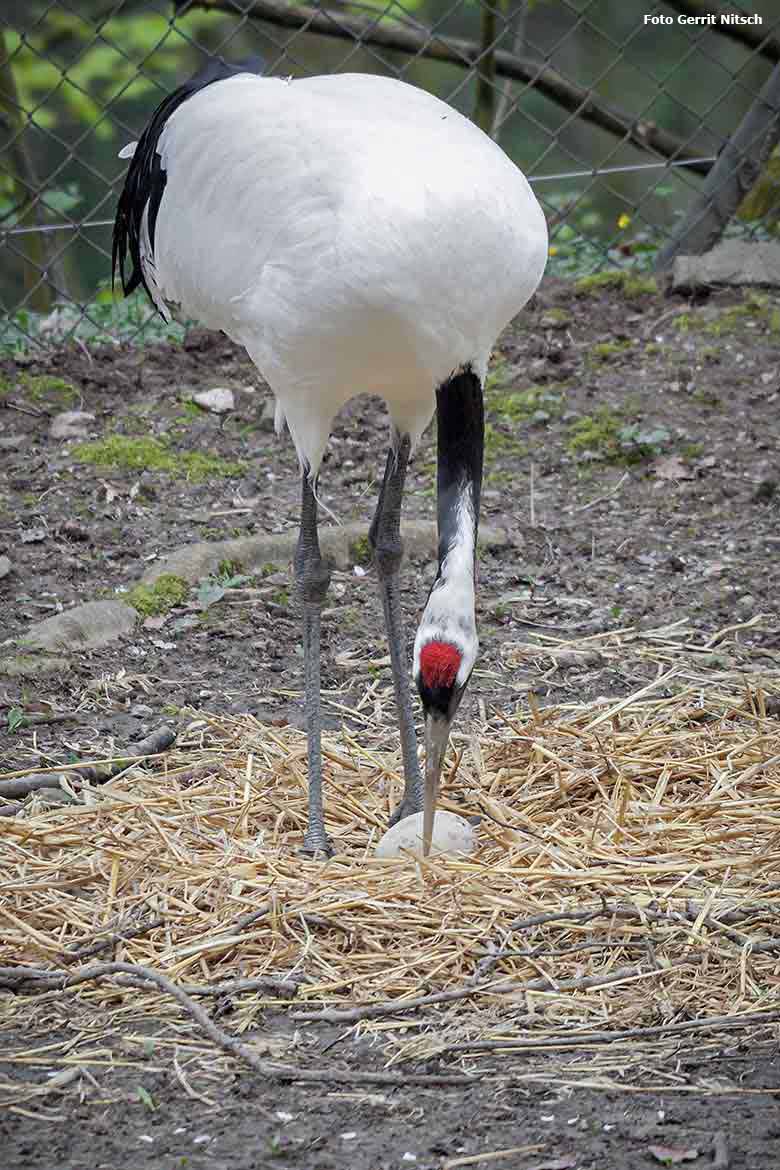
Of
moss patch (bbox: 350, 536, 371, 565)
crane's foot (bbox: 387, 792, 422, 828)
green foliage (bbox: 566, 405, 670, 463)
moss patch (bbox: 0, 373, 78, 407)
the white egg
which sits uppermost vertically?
green foliage (bbox: 566, 405, 670, 463)

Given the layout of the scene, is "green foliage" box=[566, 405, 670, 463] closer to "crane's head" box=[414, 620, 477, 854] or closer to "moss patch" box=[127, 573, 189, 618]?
"moss patch" box=[127, 573, 189, 618]

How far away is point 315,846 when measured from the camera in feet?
12.7

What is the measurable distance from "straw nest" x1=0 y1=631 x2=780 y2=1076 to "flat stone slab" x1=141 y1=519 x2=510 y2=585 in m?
0.88

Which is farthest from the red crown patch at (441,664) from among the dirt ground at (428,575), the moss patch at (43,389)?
the moss patch at (43,389)

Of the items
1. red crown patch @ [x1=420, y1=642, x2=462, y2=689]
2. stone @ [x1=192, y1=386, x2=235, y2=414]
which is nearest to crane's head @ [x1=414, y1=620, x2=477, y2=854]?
red crown patch @ [x1=420, y1=642, x2=462, y2=689]

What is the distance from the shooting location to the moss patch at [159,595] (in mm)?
4996

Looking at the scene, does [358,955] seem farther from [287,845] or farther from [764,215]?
[764,215]

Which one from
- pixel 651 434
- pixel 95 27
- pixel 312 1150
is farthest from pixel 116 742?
pixel 95 27

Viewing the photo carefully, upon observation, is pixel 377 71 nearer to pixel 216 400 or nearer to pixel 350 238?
pixel 216 400

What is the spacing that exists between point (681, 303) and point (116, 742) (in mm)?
3864

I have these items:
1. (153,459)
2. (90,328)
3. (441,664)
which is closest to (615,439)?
(153,459)

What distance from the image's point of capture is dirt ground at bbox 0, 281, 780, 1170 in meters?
2.66

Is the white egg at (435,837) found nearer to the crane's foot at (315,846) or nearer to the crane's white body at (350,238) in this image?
the crane's foot at (315,846)

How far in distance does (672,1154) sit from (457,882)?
1071mm
